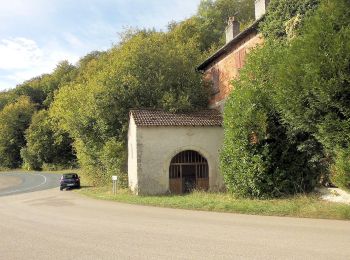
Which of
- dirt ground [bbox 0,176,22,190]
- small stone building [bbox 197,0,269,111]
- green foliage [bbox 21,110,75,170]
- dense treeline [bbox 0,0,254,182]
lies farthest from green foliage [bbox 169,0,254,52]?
green foliage [bbox 21,110,75,170]

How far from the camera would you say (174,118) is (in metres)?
28.0

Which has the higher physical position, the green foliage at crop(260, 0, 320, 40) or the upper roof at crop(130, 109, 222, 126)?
the green foliage at crop(260, 0, 320, 40)

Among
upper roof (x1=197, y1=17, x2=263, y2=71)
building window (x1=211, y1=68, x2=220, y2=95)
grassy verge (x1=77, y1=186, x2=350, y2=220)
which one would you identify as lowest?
grassy verge (x1=77, y1=186, x2=350, y2=220)

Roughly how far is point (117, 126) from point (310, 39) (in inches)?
739

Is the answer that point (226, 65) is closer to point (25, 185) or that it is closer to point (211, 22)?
point (211, 22)

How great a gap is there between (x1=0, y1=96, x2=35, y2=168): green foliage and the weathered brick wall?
69.5 meters

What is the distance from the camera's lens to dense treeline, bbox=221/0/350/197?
51.0 feet

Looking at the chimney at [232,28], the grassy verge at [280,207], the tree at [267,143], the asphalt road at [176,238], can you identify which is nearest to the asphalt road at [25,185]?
the chimney at [232,28]

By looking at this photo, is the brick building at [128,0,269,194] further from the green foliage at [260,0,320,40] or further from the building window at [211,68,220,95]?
the building window at [211,68,220,95]

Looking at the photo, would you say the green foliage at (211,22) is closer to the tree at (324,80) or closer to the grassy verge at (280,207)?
the grassy verge at (280,207)

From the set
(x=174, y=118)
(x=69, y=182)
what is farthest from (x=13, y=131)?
(x=174, y=118)

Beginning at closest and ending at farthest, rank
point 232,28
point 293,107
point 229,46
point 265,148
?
point 293,107 → point 265,148 → point 229,46 → point 232,28

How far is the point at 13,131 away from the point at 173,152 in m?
76.3

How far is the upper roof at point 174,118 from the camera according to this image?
2706 cm
